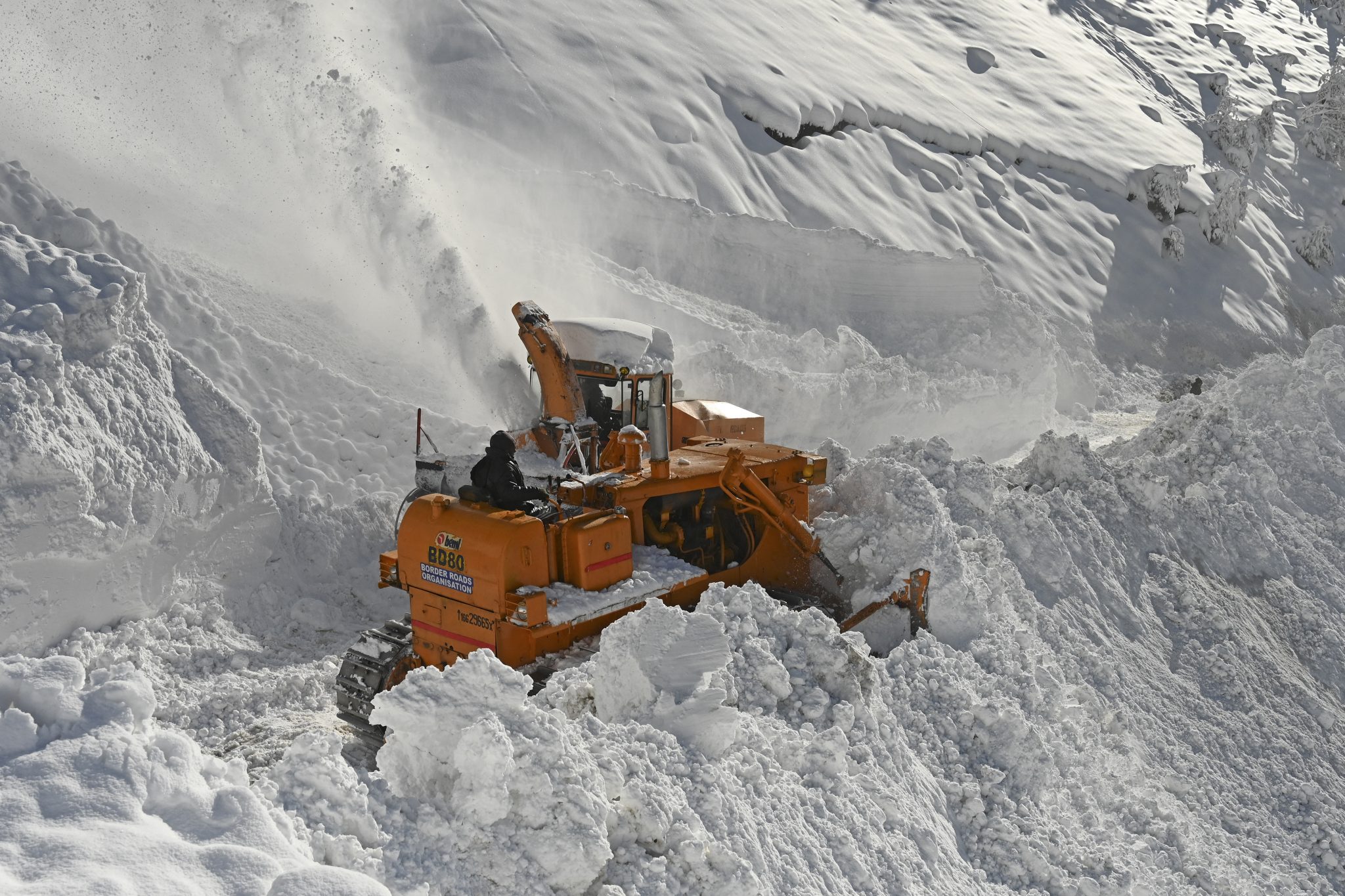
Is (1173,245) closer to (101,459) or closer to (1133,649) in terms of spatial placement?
(1133,649)

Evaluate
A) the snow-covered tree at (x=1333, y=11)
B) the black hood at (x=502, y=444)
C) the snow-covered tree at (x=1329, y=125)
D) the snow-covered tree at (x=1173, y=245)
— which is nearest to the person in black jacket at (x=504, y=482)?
the black hood at (x=502, y=444)

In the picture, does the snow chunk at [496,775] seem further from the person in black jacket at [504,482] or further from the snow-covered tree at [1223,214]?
the snow-covered tree at [1223,214]

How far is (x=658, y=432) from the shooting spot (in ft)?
25.6

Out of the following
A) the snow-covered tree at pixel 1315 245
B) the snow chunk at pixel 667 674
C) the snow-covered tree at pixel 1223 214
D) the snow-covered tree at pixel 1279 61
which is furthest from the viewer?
the snow-covered tree at pixel 1279 61

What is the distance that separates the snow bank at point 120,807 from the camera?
10.2 feet

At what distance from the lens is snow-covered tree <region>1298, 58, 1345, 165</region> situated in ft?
108

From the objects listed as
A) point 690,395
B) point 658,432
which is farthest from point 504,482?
point 690,395

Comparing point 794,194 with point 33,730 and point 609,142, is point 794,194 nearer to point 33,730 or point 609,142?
point 609,142

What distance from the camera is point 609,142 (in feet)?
61.3

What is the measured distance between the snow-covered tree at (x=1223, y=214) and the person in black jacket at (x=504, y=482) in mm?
23737

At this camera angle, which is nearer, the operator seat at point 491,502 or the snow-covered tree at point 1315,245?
the operator seat at point 491,502

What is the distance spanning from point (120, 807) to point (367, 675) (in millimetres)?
3856

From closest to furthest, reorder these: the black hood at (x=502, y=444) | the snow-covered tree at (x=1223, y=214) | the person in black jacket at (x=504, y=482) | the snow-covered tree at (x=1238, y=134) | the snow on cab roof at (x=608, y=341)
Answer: the person in black jacket at (x=504, y=482), the black hood at (x=502, y=444), the snow on cab roof at (x=608, y=341), the snow-covered tree at (x=1223, y=214), the snow-covered tree at (x=1238, y=134)

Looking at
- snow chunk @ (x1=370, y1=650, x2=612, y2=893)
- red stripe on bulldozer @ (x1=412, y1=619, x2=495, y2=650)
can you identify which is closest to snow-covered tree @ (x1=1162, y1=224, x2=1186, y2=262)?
red stripe on bulldozer @ (x1=412, y1=619, x2=495, y2=650)
